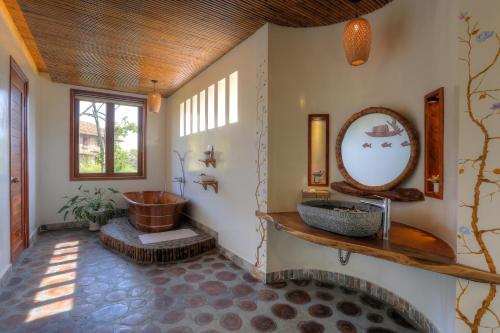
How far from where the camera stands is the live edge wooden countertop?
4.14ft

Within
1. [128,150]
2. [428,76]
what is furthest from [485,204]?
[128,150]

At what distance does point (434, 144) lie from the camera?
6.07 ft

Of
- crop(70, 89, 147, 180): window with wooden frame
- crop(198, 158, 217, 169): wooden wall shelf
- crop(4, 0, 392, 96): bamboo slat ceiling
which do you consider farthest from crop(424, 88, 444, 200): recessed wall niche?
crop(70, 89, 147, 180): window with wooden frame

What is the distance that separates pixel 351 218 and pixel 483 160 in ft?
2.39

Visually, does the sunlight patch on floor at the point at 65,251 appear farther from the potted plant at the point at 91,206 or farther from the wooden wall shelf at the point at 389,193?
the wooden wall shelf at the point at 389,193

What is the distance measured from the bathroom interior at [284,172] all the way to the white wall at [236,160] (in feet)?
0.09

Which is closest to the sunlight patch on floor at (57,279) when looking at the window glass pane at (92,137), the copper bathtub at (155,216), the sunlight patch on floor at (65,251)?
the sunlight patch on floor at (65,251)

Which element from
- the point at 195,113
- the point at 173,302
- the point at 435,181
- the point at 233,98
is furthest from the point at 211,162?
the point at 435,181

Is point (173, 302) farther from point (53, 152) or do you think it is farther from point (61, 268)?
point (53, 152)

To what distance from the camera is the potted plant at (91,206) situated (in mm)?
4379

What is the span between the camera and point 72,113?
14.9 ft

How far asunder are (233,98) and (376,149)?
1.75 metres

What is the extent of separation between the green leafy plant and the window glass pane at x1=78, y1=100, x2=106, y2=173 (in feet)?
1.38

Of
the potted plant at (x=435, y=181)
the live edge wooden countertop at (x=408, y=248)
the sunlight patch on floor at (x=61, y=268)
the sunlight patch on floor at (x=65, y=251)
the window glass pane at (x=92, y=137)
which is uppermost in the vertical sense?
the window glass pane at (x=92, y=137)
